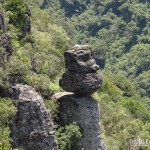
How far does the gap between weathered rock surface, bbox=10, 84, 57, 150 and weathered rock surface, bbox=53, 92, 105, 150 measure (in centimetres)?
547

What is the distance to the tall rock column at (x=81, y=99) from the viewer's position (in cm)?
3866

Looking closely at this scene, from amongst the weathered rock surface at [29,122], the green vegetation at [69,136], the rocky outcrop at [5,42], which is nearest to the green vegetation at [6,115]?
the weathered rock surface at [29,122]

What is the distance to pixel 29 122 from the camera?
107 feet

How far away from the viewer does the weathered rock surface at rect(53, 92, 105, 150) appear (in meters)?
38.7

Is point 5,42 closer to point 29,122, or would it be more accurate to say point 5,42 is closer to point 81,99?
point 29,122

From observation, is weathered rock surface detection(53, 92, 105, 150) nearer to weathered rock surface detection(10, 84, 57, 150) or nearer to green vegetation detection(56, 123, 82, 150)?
green vegetation detection(56, 123, 82, 150)

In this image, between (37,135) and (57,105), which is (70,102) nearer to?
(57,105)

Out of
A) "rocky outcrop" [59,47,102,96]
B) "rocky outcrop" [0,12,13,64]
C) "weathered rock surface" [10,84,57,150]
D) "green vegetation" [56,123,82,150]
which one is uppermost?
"rocky outcrop" [0,12,13,64]

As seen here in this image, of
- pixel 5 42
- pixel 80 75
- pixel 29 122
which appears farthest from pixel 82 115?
pixel 5 42

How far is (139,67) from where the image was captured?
19638 cm

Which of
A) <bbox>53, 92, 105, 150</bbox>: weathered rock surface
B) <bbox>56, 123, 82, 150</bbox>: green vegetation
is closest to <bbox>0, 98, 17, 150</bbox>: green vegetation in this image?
<bbox>56, 123, 82, 150</bbox>: green vegetation

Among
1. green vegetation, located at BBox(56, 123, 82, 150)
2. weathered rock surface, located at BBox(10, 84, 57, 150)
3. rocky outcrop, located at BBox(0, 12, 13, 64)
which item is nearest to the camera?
weathered rock surface, located at BBox(10, 84, 57, 150)

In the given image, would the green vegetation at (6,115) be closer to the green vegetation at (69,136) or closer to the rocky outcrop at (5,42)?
the rocky outcrop at (5,42)

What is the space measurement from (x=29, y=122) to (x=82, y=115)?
291 inches
